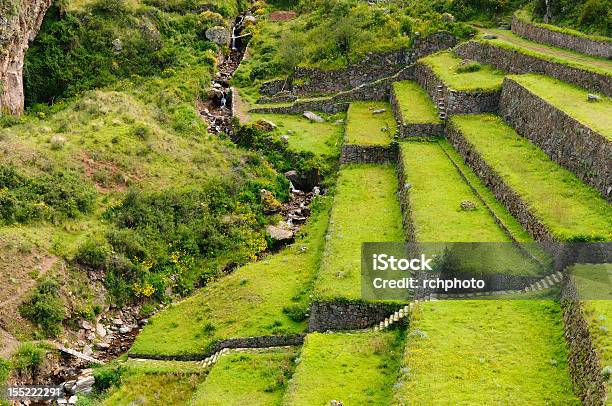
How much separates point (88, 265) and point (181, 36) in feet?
114

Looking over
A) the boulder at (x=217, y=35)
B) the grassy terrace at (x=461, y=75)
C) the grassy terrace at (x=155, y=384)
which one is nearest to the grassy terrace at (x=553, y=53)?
the grassy terrace at (x=461, y=75)

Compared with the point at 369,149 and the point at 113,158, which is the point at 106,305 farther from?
the point at 369,149

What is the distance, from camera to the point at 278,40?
205 ft

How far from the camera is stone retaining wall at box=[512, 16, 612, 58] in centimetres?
4028

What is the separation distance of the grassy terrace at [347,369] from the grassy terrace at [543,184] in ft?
25.0

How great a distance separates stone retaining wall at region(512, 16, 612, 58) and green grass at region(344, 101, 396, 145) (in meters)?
11.4

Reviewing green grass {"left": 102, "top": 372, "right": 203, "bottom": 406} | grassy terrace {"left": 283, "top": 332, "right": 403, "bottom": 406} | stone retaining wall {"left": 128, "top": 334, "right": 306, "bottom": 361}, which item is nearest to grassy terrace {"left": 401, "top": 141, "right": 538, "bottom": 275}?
grassy terrace {"left": 283, "top": 332, "right": 403, "bottom": 406}

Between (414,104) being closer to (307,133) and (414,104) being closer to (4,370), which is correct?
(307,133)

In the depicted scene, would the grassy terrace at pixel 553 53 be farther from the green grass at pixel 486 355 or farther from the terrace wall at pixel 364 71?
the green grass at pixel 486 355

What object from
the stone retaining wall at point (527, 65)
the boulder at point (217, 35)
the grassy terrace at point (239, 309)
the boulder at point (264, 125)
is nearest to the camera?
the grassy terrace at point (239, 309)

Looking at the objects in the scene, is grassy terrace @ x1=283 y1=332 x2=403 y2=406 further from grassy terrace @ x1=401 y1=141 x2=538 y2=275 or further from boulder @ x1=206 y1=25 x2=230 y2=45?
boulder @ x1=206 y1=25 x2=230 y2=45

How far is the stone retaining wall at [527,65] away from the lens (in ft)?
116

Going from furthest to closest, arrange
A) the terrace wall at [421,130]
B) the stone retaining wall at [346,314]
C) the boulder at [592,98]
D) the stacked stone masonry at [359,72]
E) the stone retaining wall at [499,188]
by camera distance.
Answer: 1. the stacked stone masonry at [359,72]
2. the terrace wall at [421,130]
3. the boulder at [592,98]
4. the stone retaining wall at [499,188]
5. the stone retaining wall at [346,314]

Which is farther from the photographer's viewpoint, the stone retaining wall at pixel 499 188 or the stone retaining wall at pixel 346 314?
the stone retaining wall at pixel 499 188
